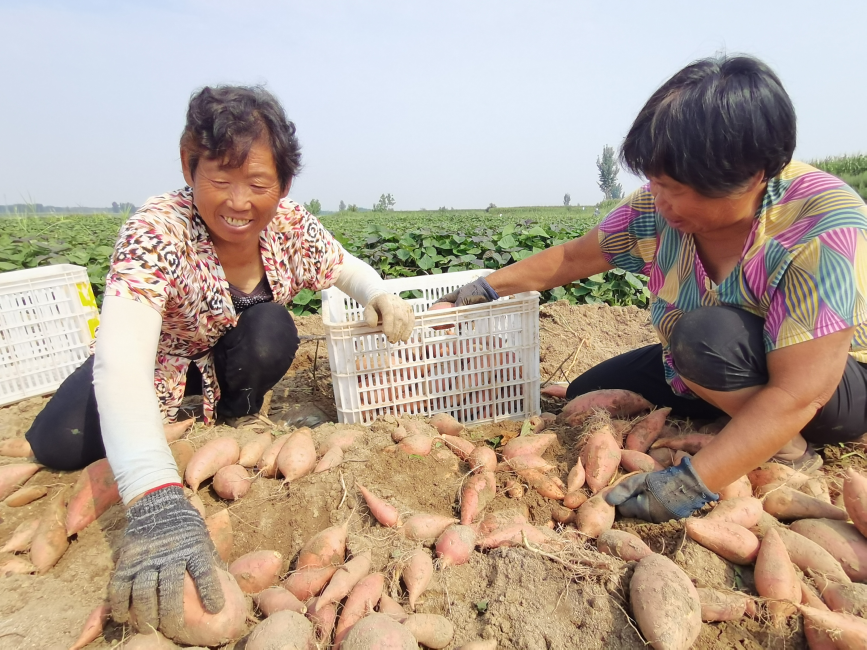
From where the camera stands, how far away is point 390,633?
44.6 inches

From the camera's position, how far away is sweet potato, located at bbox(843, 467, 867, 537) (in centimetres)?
147

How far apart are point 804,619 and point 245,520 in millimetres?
1498

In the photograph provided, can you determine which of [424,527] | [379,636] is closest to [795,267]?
[424,527]

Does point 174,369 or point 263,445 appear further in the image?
point 174,369

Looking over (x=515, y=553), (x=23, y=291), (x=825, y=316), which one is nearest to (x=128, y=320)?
(x=515, y=553)

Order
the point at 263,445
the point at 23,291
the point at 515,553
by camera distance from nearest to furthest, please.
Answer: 1. the point at 515,553
2. the point at 263,445
3. the point at 23,291

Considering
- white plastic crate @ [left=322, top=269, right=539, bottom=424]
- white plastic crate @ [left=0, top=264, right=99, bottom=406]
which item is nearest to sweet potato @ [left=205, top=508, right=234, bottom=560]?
white plastic crate @ [left=322, top=269, right=539, bottom=424]

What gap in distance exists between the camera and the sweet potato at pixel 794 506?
1.60 metres

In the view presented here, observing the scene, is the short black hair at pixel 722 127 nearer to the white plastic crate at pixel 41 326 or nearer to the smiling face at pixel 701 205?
the smiling face at pixel 701 205

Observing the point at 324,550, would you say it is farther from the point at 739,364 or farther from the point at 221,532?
the point at 739,364

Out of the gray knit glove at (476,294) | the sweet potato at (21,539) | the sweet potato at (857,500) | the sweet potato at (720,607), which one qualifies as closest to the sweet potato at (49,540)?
the sweet potato at (21,539)

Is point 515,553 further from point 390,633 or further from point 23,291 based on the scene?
point 23,291

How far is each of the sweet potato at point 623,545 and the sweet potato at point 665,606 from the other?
0.12 metres

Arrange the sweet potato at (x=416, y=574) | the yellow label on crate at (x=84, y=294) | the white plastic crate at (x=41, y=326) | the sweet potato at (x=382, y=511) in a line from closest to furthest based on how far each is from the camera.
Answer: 1. the sweet potato at (x=416, y=574)
2. the sweet potato at (x=382, y=511)
3. the white plastic crate at (x=41, y=326)
4. the yellow label on crate at (x=84, y=294)
